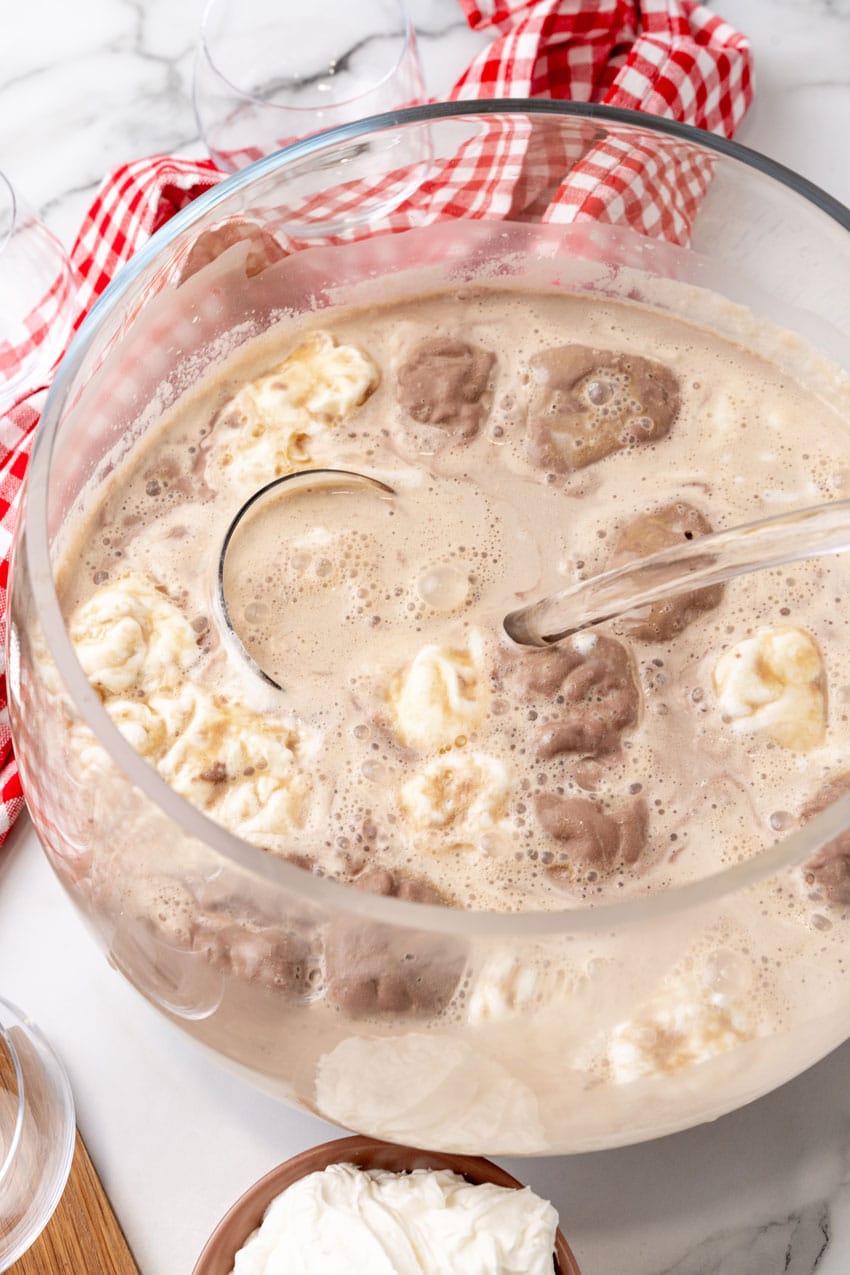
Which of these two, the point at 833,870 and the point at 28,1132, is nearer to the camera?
the point at 833,870

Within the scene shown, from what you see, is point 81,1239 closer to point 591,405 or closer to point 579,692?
point 579,692

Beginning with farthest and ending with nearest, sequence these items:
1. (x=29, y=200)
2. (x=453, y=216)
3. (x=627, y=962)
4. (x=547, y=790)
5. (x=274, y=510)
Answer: (x=29, y=200)
(x=453, y=216)
(x=274, y=510)
(x=547, y=790)
(x=627, y=962)

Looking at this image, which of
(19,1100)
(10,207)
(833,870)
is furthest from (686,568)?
(10,207)

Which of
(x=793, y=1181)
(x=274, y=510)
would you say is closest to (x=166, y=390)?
(x=274, y=510)

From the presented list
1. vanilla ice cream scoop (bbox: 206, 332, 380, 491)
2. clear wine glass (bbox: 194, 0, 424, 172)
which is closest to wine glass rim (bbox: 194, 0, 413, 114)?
clear wine glass (bbox: 194, 0, 424, 172)

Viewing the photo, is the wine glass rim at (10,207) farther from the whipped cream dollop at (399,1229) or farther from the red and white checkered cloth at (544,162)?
the whipped cream dollop at (399,1229)

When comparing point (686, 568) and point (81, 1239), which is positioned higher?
point (686, 568)

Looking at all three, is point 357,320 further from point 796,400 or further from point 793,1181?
point 793,1181
